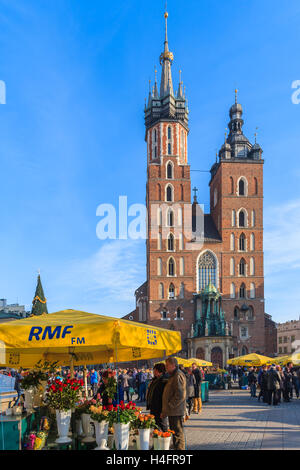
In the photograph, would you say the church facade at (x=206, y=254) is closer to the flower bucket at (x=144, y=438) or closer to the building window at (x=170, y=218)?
the building window at (x=170, y=218)

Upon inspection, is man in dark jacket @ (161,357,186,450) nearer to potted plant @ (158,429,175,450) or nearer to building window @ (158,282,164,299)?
potted plant @ (158,429,175,450)

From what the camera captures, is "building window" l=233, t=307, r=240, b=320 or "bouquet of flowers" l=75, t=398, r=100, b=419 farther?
"building window" l=233, t=307, r=240, b=320

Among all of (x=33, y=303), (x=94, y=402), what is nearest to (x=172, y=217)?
(x=33, y=303)

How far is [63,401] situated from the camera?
23.8 ft

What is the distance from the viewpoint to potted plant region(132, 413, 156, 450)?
22.4ft

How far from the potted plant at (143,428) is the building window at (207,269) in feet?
153

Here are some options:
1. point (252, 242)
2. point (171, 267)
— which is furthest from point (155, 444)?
point (252, 242)

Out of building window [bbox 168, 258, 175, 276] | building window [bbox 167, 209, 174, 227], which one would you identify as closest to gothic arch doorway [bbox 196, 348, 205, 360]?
building window [bbox 168, 258, 175, 276]

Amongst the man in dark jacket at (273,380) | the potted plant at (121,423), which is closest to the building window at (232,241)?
the man in dark jacket at (273,380)

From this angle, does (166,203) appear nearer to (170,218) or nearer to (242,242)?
(170,218)

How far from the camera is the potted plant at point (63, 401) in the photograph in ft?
23.2

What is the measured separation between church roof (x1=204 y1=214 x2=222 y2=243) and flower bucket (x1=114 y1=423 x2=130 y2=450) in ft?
156

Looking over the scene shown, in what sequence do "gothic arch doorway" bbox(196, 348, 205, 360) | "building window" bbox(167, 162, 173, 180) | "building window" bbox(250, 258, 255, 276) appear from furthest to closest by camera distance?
"building window" bbox(167, 162, 173, 180)
"building window" bbox(250, 258, 255, 276)
"gothic arch doorway" bbox(196, 348, 205, 360)
